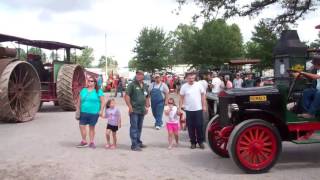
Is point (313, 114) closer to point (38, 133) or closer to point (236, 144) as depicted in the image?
point (236, 144)

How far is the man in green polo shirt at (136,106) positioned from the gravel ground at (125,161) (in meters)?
0.27

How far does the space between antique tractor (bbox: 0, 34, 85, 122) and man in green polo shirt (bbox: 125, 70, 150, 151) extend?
5.15 meters

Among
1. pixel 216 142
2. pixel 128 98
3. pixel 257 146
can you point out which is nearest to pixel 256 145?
pixel 257 146

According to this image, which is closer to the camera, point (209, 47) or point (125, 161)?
point (125, 161)

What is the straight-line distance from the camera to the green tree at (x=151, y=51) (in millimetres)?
57094

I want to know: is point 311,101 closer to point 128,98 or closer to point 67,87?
point 128,98

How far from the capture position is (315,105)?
769 cm

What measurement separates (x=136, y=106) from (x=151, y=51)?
47270mm

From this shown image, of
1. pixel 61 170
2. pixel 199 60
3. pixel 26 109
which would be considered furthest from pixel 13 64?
pixel 199 60

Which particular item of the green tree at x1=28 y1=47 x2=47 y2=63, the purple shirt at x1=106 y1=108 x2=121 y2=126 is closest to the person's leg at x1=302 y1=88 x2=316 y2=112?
the purple shirt at x1=106 y1=108 x2=121 y2=126

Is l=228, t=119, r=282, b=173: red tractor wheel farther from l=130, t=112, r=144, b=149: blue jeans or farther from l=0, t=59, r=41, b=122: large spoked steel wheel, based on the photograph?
l=0, t=59, r=41, b=122: large spoked steel wheel

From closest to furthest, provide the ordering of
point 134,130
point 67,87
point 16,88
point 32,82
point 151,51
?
point 134,130, point 16,88, point 32,82, point 67,87, point 151,51

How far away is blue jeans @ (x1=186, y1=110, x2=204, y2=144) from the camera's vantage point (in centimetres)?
982

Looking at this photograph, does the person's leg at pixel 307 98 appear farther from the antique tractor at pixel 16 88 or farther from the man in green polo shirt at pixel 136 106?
the antique tractor at pixel 16 88
